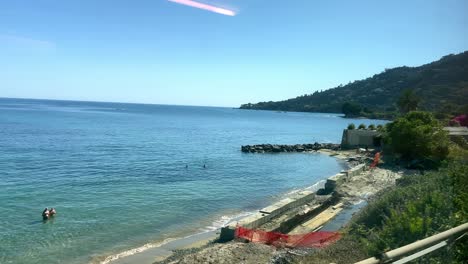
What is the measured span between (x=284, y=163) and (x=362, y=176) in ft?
61.2

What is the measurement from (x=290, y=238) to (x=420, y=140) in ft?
92.1

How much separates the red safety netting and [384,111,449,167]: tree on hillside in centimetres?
2529

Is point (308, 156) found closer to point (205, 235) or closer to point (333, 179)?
point (333, 179)

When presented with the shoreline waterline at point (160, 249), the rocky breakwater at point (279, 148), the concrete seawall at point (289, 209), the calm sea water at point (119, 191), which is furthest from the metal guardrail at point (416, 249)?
the rocky breakwater at point (279, 148)

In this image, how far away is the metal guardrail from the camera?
12.0ft

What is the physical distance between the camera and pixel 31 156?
160ft

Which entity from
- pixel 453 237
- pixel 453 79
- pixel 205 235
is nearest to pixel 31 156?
pixel 205 235

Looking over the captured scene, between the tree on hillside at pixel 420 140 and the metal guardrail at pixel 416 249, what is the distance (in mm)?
35670

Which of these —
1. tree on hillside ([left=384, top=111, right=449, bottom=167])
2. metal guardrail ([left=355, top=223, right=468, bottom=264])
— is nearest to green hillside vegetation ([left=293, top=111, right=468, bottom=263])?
metal guardrail ([left=355, top=223, right=468, bottom=264])

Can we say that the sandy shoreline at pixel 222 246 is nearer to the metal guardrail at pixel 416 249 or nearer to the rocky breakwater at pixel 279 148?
the metal guardrail at pixel 416 249

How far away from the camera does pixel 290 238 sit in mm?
17156

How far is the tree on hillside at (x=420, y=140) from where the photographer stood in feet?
126

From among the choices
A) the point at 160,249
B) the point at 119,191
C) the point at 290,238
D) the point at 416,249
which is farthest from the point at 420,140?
the point at 416,249

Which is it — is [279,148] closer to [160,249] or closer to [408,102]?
[408,102]
